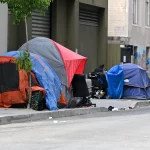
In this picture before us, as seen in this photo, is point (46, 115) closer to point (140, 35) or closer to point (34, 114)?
point (34, 114)

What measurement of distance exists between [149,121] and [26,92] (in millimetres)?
4507

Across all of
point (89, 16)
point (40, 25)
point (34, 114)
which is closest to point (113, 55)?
point (89, 16)

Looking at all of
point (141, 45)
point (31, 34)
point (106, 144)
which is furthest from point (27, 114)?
point (141, 45)

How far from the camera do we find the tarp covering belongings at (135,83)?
23609 millimetres

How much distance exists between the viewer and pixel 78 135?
11383 mm

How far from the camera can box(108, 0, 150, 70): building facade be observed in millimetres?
33916

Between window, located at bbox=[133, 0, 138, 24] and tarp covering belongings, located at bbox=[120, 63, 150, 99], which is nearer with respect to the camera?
tarp covering belongings, located at bbox=[120, 63, 150, 99]

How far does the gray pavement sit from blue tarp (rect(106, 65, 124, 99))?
816cm

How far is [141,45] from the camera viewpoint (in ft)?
123

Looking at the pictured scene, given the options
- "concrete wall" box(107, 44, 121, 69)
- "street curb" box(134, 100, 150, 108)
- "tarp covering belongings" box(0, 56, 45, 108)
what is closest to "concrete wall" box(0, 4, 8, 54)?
"tarp covering belongings" box(0, 56, 45, 108)

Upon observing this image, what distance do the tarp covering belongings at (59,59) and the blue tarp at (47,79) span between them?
691 millimetres

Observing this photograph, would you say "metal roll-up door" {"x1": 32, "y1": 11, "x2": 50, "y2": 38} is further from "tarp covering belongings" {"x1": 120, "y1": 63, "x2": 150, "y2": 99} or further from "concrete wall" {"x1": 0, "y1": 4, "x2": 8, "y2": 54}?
"tarp covering belongings" {"x1": 120, "y1": 63, "x2": 150, "y2": 99}

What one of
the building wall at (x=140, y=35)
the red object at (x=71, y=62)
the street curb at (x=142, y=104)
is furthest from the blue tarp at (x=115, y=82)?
the building wall at (x=140, y=35)

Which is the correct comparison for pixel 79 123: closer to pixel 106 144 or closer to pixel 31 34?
pixel 106 144
